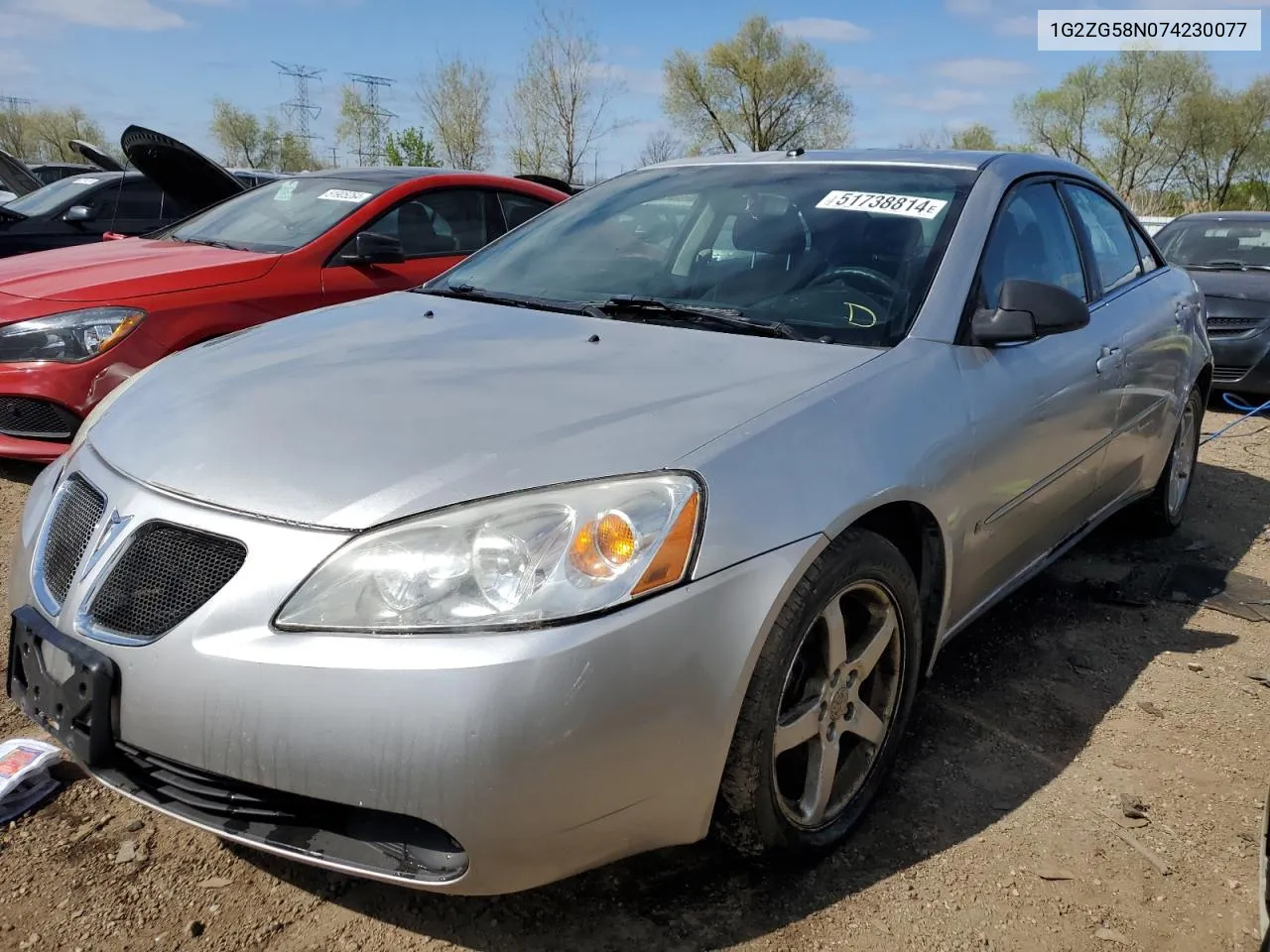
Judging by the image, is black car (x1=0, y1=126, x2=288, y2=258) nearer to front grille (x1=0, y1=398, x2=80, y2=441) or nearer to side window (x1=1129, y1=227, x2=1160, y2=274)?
front grille (x1=0, y1=398, x2=80, y2=441)

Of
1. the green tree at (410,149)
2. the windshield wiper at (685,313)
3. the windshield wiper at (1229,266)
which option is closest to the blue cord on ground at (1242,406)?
the windshield wiper at (1229,266)

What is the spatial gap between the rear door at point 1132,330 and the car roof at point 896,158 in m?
0.29

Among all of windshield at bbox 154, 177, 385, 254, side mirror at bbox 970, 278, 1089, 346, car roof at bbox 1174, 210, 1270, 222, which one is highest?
windshield at bbox 154, 177, 385, 254

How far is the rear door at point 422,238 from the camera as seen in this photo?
529 centimetres

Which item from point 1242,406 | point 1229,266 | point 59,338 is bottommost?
point 1242,406

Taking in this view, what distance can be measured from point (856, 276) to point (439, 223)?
3.73 meters

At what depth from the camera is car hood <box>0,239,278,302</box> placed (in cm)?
453

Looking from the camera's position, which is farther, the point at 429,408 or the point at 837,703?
the point at 837,703

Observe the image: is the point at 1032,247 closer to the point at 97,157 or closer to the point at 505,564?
the point at 505,564

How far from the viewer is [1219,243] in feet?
29.8

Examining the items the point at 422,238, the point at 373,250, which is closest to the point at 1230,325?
the point at 422,238

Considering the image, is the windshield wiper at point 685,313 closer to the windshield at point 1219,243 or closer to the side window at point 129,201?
the side window at point 129,201

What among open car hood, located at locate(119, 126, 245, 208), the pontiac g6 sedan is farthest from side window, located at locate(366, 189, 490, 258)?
the pontiac g6 sedan

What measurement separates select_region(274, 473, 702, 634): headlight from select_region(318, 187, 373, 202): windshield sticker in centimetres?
433
